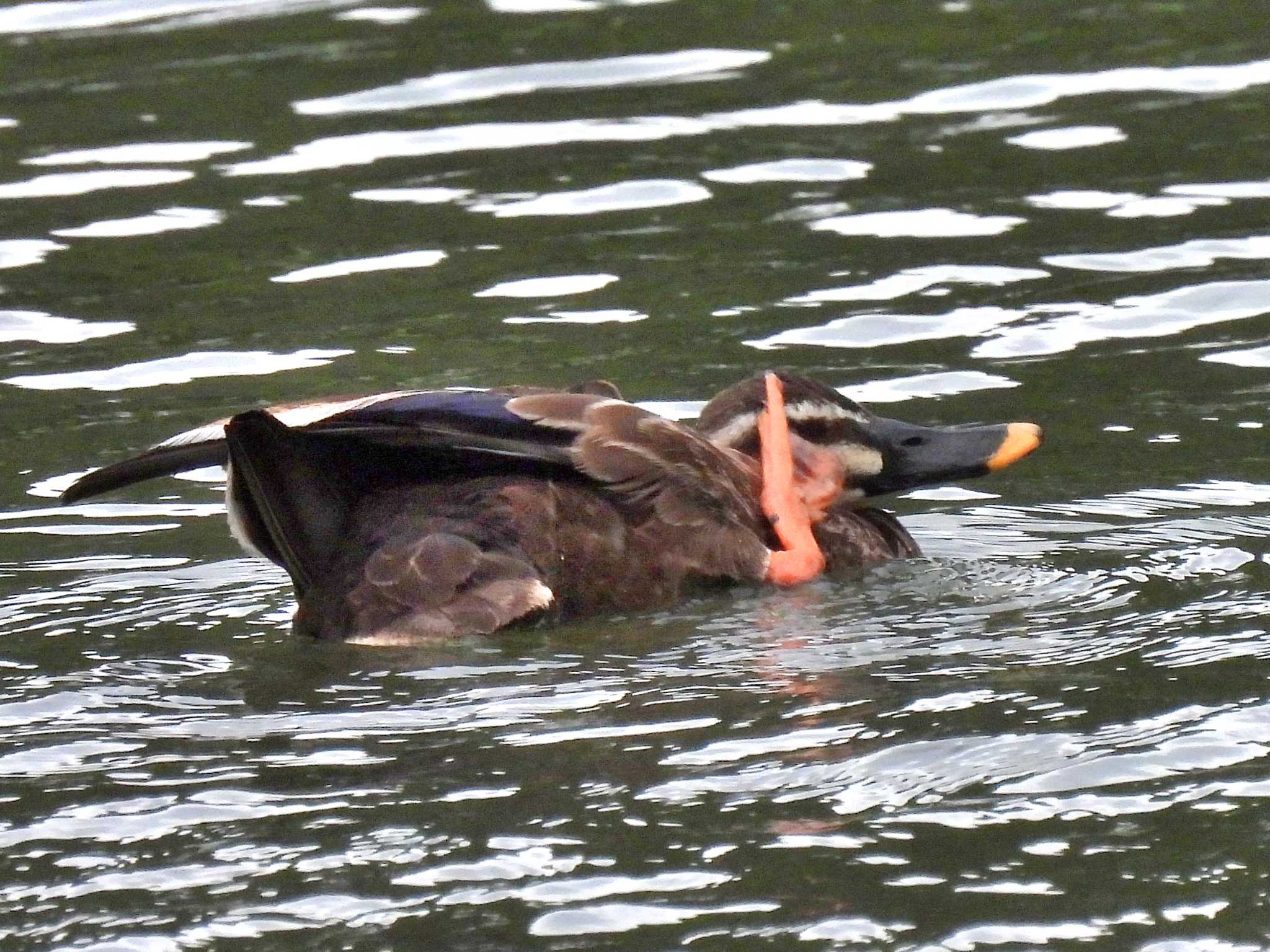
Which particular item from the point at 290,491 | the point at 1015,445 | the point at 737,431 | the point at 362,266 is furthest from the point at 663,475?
the point at 362,266

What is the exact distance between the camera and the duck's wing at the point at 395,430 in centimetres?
680

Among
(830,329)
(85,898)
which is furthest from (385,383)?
(85,898)

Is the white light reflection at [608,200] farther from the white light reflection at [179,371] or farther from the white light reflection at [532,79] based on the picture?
the white light reflection at [179,371]

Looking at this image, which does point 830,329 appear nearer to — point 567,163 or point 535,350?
point 535,350

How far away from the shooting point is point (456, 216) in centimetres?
1236

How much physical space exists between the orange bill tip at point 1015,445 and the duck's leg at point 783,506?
0.67 m

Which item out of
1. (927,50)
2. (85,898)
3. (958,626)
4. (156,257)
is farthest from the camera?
(927,50)

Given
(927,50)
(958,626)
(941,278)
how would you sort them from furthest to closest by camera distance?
(927,50)
(941,278)
(958,626)

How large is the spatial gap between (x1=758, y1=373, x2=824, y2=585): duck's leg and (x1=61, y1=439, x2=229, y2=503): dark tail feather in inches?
66.1

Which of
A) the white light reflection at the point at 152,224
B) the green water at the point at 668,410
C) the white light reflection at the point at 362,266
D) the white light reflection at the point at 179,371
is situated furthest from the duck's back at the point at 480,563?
the white light reflection at the point at 152,224

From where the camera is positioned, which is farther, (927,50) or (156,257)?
(927,50)

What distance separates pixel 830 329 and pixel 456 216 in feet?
8.54

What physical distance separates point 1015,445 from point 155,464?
2.77 m

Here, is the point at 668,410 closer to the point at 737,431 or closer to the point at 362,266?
the point at 737,431
